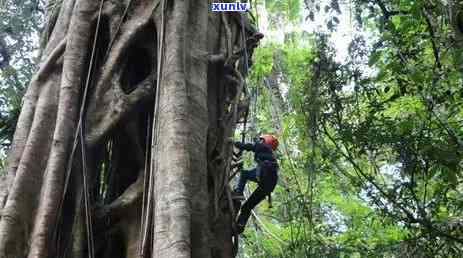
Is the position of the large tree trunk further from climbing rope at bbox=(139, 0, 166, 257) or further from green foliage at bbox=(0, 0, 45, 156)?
green foliage at bbox=(0, 0, 45, 156)

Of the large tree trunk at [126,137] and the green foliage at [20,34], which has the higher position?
the green foliage at [20,34]

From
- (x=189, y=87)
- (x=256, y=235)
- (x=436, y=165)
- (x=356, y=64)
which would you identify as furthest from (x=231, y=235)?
(x=256, y=235)

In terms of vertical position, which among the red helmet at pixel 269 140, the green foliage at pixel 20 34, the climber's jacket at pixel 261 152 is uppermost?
the green foliage at pixel 20 34

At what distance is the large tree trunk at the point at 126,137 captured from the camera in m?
2.46

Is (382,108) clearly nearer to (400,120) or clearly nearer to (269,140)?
(400,120)

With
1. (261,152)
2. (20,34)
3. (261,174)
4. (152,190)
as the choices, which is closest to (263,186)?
(261,174)

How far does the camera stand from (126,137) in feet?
9.96

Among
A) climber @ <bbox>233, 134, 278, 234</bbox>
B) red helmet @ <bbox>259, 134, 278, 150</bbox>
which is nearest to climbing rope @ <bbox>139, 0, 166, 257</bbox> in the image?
climber @ <bbox>233, 134, 278, 234</bbox>

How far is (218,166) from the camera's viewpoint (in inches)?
118

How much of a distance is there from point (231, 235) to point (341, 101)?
1705 mm

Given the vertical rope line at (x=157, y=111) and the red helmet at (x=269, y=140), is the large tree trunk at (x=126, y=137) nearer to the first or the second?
the vertical rope line at (x=157, y=111)

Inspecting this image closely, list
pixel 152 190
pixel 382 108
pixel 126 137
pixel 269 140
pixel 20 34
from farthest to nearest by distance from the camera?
1. pixel 20 34
2. pixel 269 140
3. pixel 382 108
4. pixel 126 137
5. pixel 152 190

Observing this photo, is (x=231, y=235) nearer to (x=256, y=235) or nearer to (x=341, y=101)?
(x=341, y=101)

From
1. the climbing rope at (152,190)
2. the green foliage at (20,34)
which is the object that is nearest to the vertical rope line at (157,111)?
the climbing rope at (152,190)
